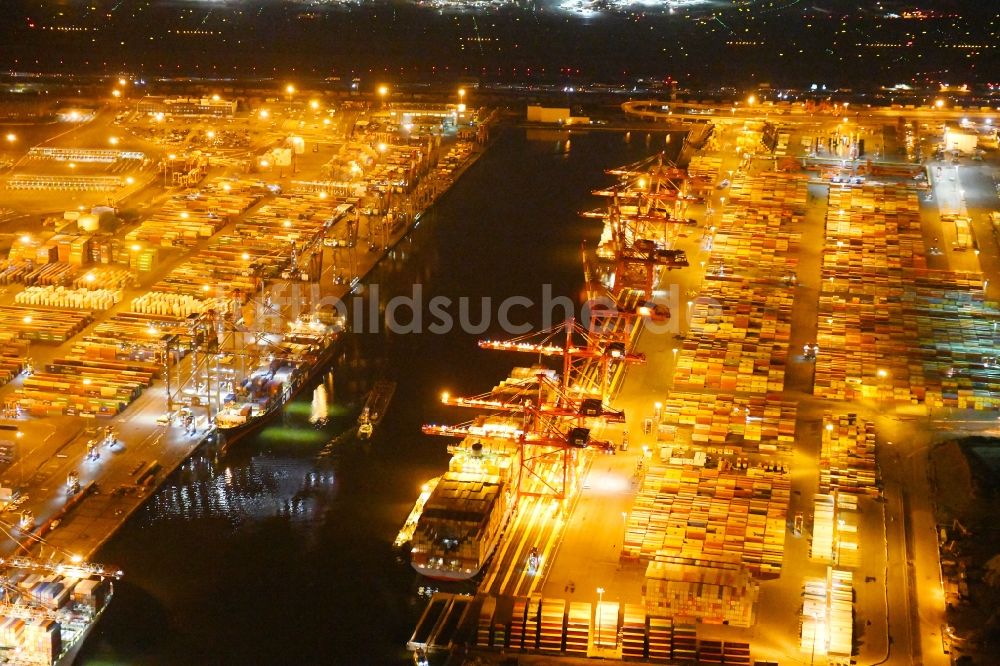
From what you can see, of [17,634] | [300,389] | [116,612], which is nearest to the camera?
[17,634]

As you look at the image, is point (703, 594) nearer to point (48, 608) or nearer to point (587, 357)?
point (587, 357)

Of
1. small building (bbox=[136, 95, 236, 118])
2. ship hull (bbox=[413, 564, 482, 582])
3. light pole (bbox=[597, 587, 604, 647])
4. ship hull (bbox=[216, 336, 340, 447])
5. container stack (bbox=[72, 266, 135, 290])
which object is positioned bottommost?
light pole (bbox=[597, 587, 604, 647])

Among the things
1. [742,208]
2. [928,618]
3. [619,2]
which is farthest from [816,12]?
[928,618]

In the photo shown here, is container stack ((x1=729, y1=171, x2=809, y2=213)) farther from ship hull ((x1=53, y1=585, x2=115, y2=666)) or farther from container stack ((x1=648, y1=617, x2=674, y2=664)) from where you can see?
ship hull ((x1=53, y1=585, x2=115, y2=666))

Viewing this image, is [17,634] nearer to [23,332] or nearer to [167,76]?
[23,332]

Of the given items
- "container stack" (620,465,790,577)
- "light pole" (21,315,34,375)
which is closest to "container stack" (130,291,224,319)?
"light pole" (21,315,34,375)

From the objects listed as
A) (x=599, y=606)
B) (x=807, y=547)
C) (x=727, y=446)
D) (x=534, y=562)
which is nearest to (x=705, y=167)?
(x=727, y=446)
